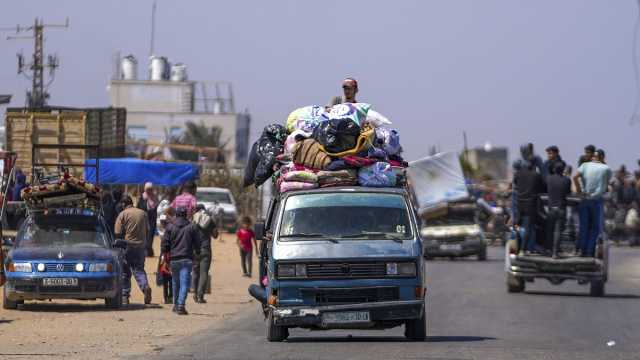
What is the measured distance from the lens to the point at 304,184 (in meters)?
17.0

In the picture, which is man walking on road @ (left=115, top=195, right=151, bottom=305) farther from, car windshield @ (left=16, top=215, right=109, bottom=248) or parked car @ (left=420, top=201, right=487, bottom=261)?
parked car @ (left=420, top=201, right=487, bottom=261)

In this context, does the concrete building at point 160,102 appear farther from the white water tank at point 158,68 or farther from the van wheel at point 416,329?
the van wheel at point 416,329

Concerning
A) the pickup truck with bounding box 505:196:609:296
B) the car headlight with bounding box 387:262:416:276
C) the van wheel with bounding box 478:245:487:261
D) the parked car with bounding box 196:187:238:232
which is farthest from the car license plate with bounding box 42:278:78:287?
the parked car with bounding box 196:187:238:232

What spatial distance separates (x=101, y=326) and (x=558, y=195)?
9.81 m

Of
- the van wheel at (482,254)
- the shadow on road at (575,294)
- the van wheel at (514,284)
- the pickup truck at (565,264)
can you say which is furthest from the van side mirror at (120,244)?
the van wheel at (482,254)

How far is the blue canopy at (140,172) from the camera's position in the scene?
36344 millimetres

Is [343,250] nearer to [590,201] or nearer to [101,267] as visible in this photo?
[101,267]

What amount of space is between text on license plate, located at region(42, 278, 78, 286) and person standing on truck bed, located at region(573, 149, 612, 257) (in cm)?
981

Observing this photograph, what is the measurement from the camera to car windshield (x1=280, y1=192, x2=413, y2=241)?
54.1 feet

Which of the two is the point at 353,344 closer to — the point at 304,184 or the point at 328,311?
the point at 328,311

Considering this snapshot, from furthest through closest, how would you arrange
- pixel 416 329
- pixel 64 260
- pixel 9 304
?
pixel 9 304 < pixel 64 260 < pixel 416 329

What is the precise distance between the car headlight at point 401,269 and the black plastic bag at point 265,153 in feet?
8.61

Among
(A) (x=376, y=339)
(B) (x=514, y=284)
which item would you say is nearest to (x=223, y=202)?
(B) (x=514, y=284)

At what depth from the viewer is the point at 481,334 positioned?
60.9ft
